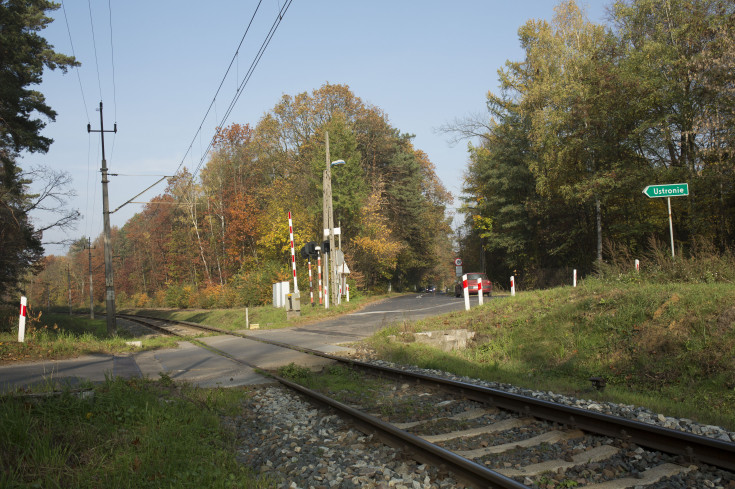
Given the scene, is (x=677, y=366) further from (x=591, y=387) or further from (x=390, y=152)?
(x=390, y=152)

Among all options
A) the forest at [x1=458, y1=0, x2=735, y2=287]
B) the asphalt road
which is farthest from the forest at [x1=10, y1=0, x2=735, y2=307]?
the asphalt road

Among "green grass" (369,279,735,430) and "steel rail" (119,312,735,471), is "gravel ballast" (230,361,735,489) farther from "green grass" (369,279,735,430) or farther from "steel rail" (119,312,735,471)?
"green grass" (369,279,735,430)

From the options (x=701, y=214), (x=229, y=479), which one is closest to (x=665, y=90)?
(x=701, y=214)

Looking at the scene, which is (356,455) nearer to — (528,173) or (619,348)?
(619,348)

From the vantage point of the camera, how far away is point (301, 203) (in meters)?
41.5

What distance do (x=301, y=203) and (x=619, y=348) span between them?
111 ft

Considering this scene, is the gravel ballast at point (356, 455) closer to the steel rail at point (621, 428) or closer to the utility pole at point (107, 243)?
the steel rail at point (621, 428)

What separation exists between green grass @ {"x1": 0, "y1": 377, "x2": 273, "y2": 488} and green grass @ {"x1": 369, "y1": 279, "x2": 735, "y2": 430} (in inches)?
184

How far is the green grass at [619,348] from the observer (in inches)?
293

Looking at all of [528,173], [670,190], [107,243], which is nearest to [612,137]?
[528,173]

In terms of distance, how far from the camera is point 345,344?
13508mm

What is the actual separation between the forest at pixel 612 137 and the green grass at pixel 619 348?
3.96 meters

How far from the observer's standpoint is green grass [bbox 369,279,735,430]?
24.4 ft

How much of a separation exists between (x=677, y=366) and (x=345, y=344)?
763 centimetres
